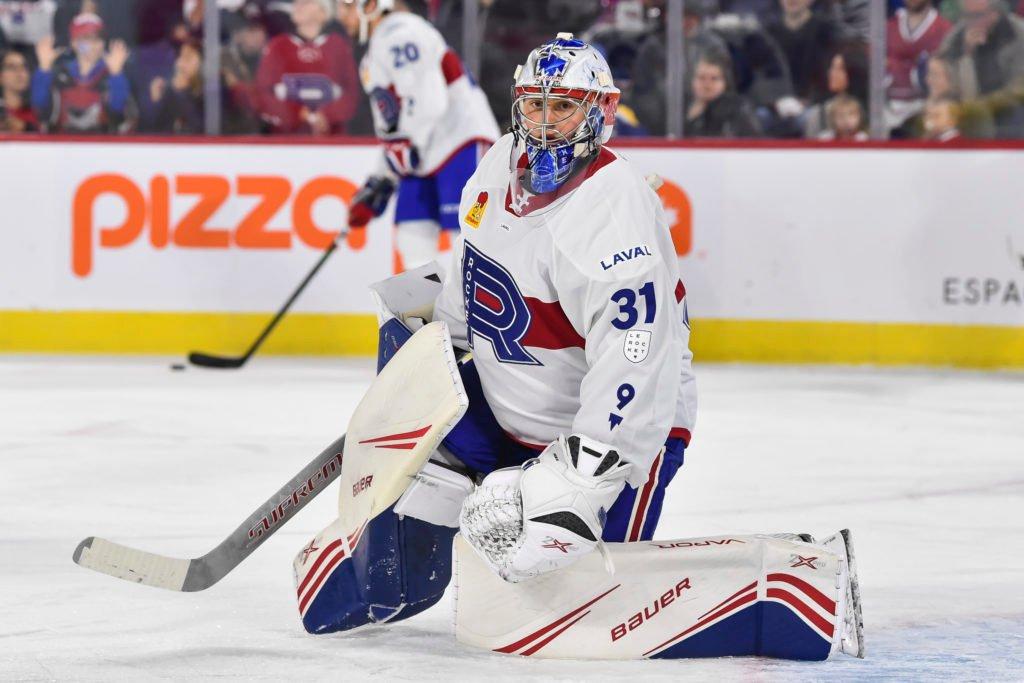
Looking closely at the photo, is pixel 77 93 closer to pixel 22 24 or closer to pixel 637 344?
pixel 22 24

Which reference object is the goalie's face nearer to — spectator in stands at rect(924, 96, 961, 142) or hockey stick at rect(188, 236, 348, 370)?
hockey stick at rect(188, 236, 348, 370)

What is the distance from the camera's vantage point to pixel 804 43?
5.95 meters

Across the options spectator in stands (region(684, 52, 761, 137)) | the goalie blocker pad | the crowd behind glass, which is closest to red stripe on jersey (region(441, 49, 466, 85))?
the crowd behind glass

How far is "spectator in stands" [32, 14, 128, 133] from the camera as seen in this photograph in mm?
6121

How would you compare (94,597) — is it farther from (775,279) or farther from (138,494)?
(775,279)

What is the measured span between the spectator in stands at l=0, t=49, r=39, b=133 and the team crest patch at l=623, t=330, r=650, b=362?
175 inches

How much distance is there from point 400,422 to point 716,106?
3.83m

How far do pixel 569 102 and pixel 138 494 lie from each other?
5.28 ft

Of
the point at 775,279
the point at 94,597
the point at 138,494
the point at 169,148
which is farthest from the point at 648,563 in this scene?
the point at 169,148

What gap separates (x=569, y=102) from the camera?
2295mm

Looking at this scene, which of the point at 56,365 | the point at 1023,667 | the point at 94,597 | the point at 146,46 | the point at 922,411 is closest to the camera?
the point at 1023,667

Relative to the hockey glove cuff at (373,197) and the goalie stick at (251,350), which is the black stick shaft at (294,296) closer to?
the goalie stick at (251,350)

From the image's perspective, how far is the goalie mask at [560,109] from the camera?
228 centimetres

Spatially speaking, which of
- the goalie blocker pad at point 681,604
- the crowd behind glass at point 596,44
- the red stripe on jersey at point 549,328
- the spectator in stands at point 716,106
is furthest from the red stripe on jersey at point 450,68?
the goalie blocker pad at point 681,604
